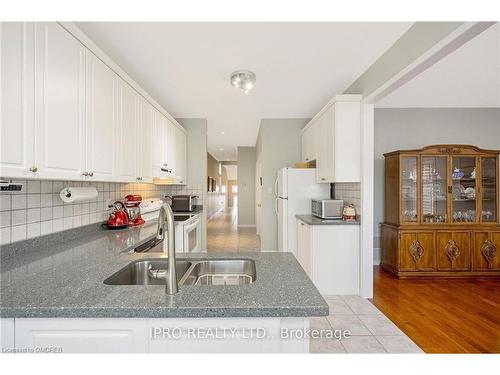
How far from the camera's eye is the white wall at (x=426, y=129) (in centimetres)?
374

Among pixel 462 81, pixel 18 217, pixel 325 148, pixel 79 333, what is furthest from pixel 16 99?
pixel 462 81

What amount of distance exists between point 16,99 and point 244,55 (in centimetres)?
170

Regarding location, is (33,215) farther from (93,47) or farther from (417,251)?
(417,251)

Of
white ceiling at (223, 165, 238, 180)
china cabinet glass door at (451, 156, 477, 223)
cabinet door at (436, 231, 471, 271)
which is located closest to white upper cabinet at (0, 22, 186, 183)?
cabinet door at (436, 231, 471, 271)

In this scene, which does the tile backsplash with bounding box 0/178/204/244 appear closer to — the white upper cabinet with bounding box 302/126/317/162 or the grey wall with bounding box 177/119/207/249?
the grey wall with bounding box 177/119/207/249

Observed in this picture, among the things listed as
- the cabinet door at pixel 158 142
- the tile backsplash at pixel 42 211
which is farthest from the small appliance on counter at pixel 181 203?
the tile backsplash at pixel 42 211

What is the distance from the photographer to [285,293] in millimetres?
935

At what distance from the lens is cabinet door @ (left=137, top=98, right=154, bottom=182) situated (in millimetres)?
2490

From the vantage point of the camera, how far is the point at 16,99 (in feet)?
3.72

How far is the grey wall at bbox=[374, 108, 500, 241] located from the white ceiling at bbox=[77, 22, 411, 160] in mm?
1225

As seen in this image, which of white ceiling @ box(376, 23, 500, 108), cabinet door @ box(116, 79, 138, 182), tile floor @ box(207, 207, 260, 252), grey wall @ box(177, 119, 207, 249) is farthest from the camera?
tile floor @ box(207, 207, 260, 252)

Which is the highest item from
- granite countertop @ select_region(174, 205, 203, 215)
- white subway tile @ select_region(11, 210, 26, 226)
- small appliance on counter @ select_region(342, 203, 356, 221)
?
white subway tile @ select_region(11, 210, 26, 226)

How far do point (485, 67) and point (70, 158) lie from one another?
3.94 m

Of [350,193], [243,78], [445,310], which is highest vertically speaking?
[243,78]
